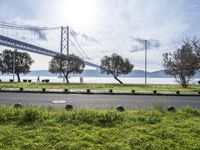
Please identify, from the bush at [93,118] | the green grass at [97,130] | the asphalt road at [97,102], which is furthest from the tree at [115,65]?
the bush at [93,118]

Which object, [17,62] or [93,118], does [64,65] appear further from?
[93,118]

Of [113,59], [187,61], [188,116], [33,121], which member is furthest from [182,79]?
[33,121]

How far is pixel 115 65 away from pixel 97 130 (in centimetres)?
4913

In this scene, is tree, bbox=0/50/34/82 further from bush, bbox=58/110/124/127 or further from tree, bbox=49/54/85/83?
bush, bbox=58/110/124/127

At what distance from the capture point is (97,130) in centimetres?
782

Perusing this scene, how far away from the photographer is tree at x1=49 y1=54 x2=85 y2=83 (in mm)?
59750

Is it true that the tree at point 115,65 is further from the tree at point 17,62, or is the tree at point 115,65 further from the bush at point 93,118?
the bush at point 93,118

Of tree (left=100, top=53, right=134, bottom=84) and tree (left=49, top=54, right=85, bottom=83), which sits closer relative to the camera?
tree (left=100, top=53, right=134, bottom=84)

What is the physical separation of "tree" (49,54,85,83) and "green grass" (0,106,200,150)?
50.1 m

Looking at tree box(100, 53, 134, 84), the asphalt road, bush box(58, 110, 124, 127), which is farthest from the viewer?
tree box(100, 53, 134, 84)

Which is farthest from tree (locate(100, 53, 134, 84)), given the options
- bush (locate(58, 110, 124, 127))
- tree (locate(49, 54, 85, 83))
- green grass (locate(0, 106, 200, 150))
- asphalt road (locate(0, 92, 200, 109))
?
bush (locate(58, 110, 124, 127))

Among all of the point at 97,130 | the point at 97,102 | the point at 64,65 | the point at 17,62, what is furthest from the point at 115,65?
the point at 97,130

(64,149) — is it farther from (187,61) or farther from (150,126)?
(187,61)

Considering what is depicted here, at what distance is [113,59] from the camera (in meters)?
56.9
